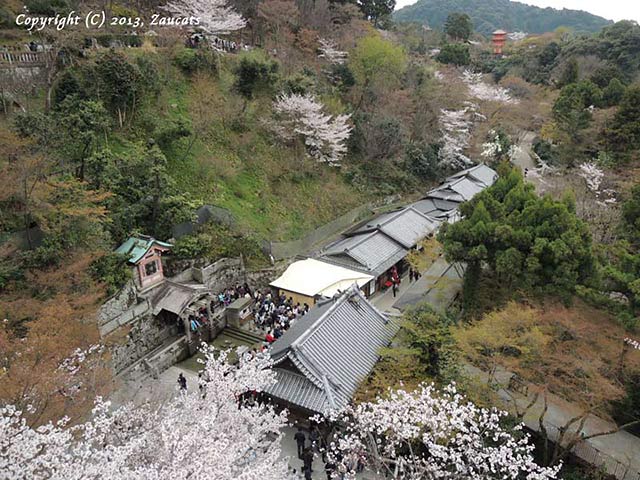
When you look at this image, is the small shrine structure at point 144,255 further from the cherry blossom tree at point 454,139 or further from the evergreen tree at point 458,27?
the evergreen tree at point 458,27

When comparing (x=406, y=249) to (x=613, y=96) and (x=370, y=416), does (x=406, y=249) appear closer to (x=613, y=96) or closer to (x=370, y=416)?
(x=370, y=416)

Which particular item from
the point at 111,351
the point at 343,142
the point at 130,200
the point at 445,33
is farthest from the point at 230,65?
the point at 445,33

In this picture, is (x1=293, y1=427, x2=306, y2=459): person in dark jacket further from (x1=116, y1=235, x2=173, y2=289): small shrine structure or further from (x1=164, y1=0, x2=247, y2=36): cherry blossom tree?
(x1=164, y1=0, x2=247, y2=36): cherry blossom tree

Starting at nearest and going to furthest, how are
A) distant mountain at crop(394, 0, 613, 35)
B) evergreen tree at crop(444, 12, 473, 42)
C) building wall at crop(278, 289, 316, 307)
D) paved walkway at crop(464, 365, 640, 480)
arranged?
paved walkway at crop(464, 365, 640, 480) < building wall at crop(278, 289, 316, 307) < evergreen tree at crop(444, 12, 473, 42) < distant mountain at crop(394, 0, 613, 35)

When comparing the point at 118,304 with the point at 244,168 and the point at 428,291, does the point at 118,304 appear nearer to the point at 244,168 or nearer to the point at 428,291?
the point at 244,168

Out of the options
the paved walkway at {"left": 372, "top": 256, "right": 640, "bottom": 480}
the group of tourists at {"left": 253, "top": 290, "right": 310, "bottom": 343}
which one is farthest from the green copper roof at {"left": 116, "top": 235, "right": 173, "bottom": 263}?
the paved walkway at {"left": 372, "top": 256, "right": 640, "bottom": 480}

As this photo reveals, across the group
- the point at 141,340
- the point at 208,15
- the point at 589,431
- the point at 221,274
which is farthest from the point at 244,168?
the point at 589,431
